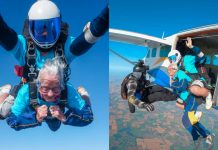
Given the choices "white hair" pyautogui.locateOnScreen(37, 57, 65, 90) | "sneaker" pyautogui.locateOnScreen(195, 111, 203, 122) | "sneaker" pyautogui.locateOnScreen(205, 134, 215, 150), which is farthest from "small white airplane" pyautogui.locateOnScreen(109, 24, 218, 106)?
"white hair" pyautogui.locateOnScreen(37, 57, 65, 90)

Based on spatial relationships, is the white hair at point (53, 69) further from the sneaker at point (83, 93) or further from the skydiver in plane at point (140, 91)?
the skydiver in plane at point (140, 91)

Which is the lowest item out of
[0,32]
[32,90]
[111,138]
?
[111,138]

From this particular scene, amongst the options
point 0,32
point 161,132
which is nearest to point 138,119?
point 161,132

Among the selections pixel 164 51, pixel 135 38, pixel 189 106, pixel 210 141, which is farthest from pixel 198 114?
pixel 135 38

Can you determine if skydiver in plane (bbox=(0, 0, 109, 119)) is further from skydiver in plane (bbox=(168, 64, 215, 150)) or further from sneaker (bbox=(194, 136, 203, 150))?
sneaker (bbox=(194, 136, 203, 150))

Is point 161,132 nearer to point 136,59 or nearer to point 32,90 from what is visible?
point 136,59

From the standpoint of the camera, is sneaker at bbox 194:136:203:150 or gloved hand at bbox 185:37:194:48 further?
sneaker at bbox 194:136:203:150
